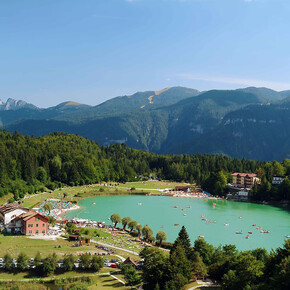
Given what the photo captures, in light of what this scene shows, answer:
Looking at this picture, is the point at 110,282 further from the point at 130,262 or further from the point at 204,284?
the point at 204,284

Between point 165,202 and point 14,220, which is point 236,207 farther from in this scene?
point 14,220

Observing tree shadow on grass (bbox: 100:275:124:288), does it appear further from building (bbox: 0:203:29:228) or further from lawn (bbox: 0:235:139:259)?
building (bbox: 0:203:29:228)

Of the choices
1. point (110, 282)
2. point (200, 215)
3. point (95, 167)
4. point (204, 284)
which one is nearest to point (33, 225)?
point (110, 282)

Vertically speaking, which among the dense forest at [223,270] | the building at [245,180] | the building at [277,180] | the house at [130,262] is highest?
the dense forest at [223,270]

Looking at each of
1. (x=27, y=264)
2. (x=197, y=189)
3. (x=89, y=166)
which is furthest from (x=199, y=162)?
(x=27, y=264)

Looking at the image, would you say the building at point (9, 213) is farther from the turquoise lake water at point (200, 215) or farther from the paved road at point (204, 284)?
the paved road at point (204, 284)

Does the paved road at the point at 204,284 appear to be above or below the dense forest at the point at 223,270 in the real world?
below

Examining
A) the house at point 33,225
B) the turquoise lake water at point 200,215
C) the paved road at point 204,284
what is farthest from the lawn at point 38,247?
the turquoise lake water at point 200,215
